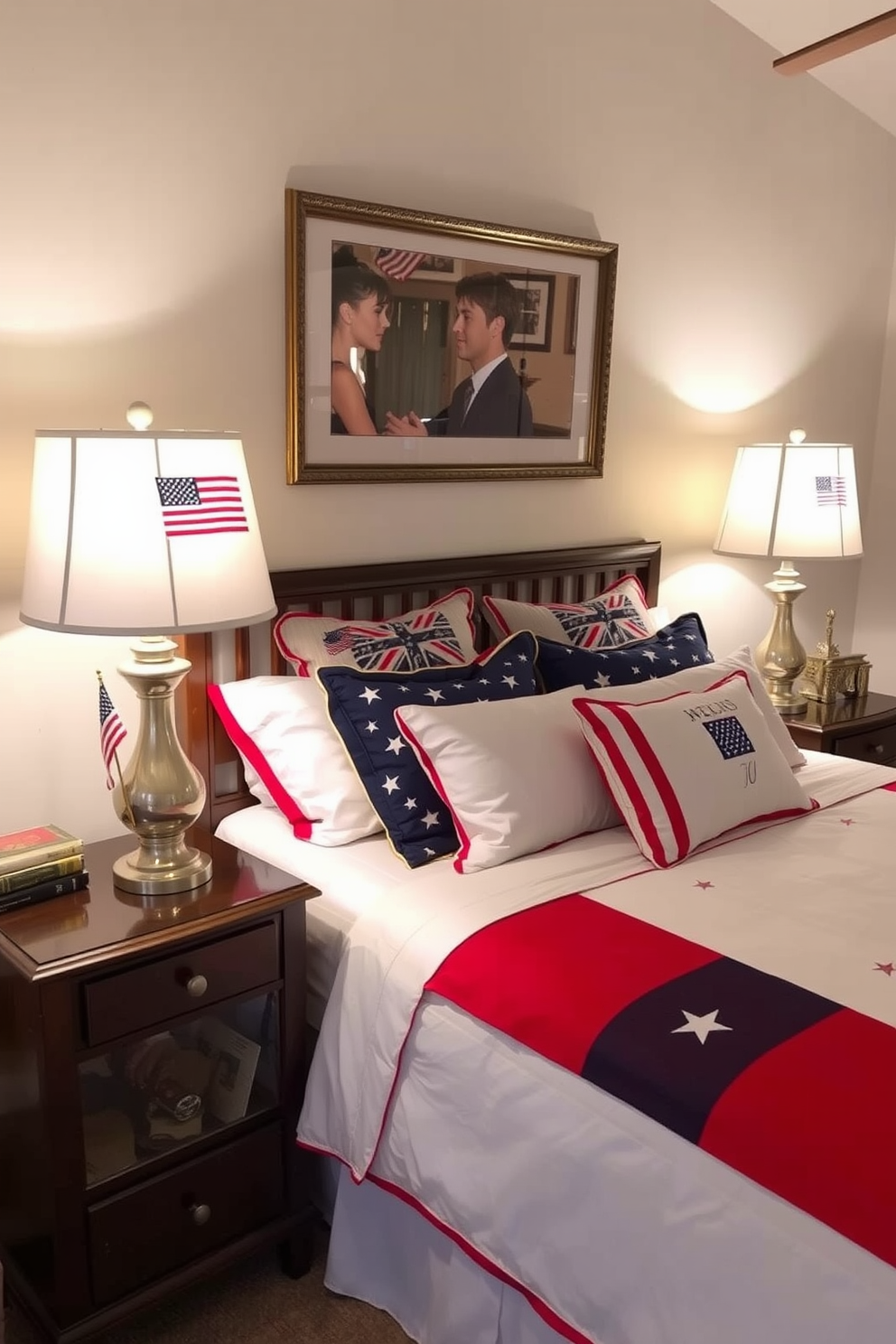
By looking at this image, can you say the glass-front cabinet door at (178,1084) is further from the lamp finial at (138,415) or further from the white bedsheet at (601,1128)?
the lamp finial at (138,415)

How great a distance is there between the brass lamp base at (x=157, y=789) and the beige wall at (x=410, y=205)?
0.38 metres

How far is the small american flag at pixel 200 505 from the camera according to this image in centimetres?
171

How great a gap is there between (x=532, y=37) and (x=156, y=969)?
7.35ft

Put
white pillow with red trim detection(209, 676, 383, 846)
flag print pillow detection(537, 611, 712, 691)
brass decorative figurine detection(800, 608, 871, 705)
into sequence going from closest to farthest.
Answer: white pillow with red trim detection(209, 676, 383, 846) < flag print pillow detection(537, 611, 712, 691) < brass decorative figurine detection(800, 608, 871, 705)

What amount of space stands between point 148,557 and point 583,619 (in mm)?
1329

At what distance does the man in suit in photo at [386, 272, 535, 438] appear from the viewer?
262cm

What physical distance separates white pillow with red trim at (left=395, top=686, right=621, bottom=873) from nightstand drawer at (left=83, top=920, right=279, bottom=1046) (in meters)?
0.39

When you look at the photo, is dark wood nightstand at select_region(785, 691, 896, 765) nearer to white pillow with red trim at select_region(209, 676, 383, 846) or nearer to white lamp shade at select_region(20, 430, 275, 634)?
white pillow with red trim at select_region(209, 676, 383, 846)

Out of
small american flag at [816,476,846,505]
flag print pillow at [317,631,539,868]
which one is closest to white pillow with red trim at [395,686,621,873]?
flag print pillow at [317,631,539,868]

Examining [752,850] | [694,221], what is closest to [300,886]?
[752,850]

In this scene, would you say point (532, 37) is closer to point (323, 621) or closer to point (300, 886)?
point (323, 621)

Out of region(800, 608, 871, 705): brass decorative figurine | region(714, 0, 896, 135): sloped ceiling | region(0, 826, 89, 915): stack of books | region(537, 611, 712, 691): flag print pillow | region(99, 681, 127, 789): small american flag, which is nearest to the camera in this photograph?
region(0, 826, 89, 915): stack of books

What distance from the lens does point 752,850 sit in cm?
214

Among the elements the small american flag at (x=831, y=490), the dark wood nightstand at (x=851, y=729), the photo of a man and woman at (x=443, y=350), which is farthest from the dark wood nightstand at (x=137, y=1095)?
the small american flag at (x=831, y=490)
